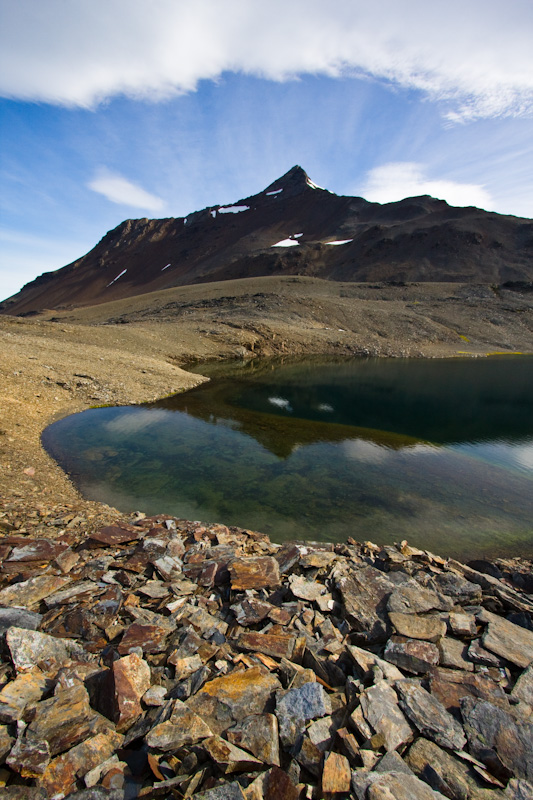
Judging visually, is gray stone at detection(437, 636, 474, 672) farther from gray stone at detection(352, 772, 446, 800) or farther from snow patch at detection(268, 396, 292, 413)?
snow patch at detection(268, 396, 292, 413)

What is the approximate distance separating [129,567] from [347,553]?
15.7 ft

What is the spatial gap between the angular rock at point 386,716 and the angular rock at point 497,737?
0.69 meters

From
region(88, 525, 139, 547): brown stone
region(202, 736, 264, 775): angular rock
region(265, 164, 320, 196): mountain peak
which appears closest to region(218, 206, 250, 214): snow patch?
region(265, 164, 320, 196): mountain peak

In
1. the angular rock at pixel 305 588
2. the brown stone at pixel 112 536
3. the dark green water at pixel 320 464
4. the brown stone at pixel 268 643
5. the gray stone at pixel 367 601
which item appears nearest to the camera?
the brown stone at pixel 268 643

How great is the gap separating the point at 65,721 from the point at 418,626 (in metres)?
4.64

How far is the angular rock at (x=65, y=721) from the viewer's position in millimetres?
3498

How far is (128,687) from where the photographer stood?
408 cm

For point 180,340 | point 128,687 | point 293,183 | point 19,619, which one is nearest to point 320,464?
point 19,619

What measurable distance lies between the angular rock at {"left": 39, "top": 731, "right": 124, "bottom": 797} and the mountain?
104285mm

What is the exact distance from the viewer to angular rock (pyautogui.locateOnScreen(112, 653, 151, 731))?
12.6ft

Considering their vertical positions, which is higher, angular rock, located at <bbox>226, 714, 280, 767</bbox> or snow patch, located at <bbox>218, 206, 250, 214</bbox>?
snow patch, located at <bbox>218, 206, 250, 214</bbox>

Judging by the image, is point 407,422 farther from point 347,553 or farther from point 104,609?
point 104,609

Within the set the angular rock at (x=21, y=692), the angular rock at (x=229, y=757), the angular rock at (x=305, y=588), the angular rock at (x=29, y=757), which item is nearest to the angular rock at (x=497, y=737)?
the angular rock at (x=229, y=757)

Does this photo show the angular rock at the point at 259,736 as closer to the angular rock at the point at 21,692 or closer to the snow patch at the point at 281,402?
the angular rock at the point at 21,692
